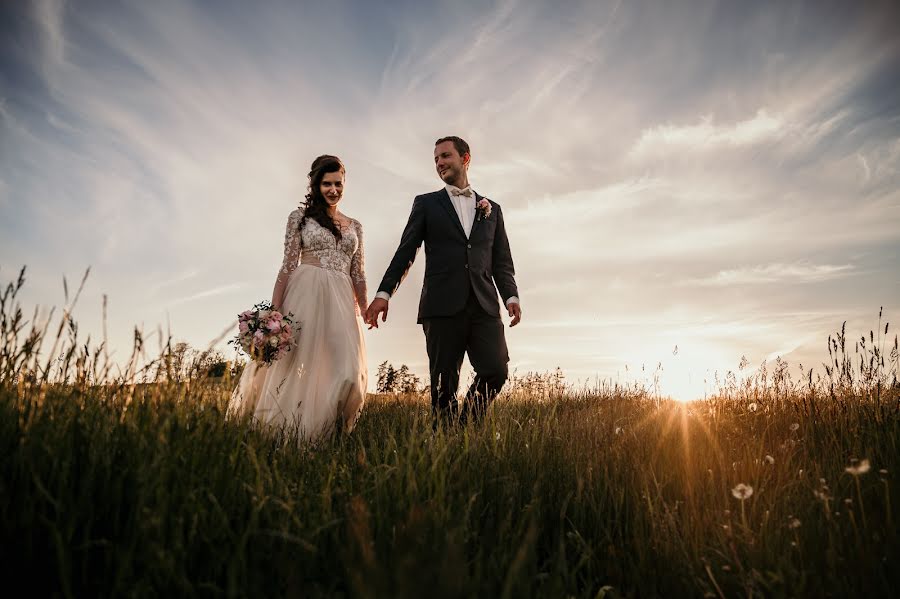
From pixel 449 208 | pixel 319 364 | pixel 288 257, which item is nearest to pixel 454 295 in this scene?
pixel 449 208

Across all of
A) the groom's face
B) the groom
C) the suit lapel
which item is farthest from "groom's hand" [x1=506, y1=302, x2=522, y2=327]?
the groom's face

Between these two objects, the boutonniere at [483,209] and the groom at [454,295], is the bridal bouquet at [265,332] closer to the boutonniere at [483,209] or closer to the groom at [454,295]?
the groom at [454,295]

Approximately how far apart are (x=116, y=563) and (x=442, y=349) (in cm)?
420

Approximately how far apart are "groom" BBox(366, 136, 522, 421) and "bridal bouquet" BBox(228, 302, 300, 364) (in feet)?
3.42

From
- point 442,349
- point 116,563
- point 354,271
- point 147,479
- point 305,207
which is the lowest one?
point 116,563

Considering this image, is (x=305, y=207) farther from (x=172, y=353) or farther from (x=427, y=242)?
(x=172, y=353)

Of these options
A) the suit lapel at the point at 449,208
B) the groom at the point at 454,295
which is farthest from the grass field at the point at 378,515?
the suit lapel at the point at 449,208

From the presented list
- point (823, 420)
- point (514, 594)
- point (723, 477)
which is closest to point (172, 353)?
point (514, 594)

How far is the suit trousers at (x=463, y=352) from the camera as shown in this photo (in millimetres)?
5789

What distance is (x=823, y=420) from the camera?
14.3 feet

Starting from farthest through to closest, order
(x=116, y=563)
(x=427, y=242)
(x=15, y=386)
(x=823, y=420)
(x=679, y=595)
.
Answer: (x=427, y=242), (x=823, y=420), (x=15, y=386), (x=679, y=595), (x=116, y=563)

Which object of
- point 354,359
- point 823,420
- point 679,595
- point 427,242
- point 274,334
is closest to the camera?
point 679,595

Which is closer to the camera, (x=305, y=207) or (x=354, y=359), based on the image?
(x=354, y=359)

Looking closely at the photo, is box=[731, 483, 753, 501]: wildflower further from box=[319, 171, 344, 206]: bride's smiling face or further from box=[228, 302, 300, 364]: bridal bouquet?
box=[319, 171, 344, 206]: bride's smiling face
